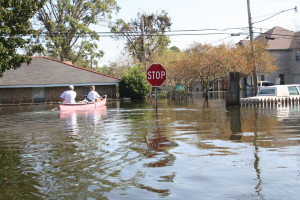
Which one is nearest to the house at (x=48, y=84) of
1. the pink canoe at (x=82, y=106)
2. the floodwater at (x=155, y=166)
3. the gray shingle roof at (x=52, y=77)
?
the gray shingle roof at (x=52, y=77)

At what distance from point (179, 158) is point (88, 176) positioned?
2233mm

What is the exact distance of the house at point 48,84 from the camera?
5188 centimetres

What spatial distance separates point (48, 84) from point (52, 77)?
1464mm

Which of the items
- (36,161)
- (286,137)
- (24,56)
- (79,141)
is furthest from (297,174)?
(24,56)

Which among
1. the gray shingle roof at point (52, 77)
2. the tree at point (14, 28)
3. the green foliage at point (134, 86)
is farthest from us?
the gray shingle roof at point (52, 77)

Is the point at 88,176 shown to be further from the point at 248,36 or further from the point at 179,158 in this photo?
the point at 248,36

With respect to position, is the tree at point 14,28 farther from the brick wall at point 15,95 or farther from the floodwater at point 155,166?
the brick wall at point 15,95

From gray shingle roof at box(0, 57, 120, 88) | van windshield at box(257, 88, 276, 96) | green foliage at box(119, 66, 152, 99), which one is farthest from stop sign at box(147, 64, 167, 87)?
gray shingle roof at box(0, 57, 120, 88)

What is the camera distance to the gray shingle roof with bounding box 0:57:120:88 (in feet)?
170

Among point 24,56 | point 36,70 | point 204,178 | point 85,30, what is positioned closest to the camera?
point 204,178

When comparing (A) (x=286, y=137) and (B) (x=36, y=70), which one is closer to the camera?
(A) (x=286, y=137)

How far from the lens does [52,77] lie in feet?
173

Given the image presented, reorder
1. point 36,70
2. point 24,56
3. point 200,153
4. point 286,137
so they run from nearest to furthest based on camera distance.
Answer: point 200,153 < point 286,137 < point 24,56 < point 36,70

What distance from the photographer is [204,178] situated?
264 inches
